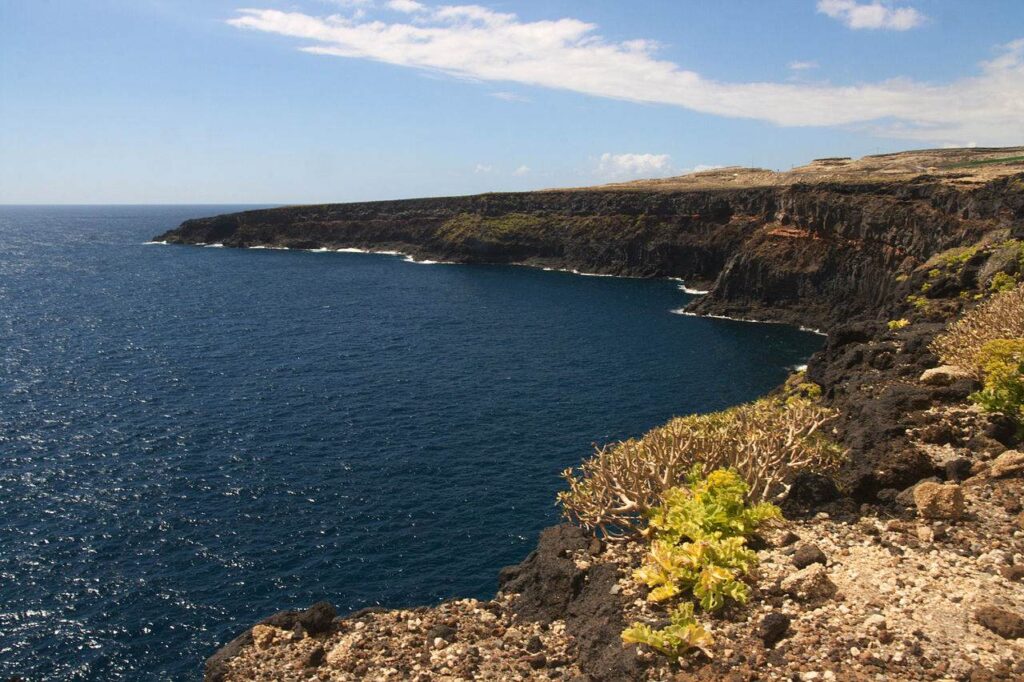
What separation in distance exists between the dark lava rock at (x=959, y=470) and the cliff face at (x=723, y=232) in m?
42.4

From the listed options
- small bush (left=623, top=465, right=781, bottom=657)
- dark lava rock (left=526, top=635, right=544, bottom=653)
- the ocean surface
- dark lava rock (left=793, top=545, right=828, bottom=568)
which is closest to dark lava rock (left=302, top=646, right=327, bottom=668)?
dark lava rock (left=526, top=635, right=544, bottom=653)

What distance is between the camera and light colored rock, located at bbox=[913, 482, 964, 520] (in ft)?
58.7

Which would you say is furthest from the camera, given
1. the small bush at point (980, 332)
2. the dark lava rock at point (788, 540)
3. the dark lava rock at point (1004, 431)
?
the small bush at point (980, 332)

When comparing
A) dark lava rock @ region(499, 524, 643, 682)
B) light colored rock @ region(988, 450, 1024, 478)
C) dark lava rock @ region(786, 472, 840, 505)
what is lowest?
dark lava rock @ region(499, 524, 643, 682)

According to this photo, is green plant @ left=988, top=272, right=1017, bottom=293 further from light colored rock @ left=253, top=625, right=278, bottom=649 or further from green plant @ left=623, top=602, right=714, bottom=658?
light colored rock @ left=253, top=625, right=278, bottom=649

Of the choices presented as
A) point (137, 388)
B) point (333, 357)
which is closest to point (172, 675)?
point (137, 388)

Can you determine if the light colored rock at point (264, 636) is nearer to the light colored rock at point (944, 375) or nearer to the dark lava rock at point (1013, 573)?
the dark lava rock at point (1013, 573)

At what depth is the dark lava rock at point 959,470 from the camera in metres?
20.5

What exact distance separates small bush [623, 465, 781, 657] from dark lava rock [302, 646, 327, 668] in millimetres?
10023

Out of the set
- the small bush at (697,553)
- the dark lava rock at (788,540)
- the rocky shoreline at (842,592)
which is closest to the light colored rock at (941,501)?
the rocky shoreline at (842,592)

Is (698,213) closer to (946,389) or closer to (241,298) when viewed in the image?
(241,298)

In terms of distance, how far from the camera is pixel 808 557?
17.0 meters

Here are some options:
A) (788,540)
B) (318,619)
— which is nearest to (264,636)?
(318,619)

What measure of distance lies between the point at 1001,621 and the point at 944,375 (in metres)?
15.6
